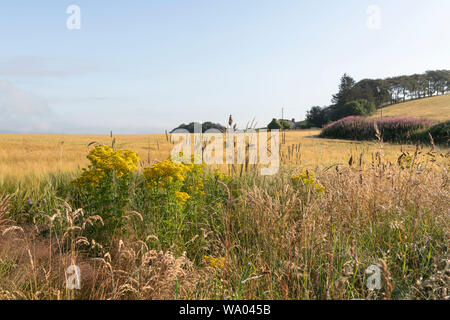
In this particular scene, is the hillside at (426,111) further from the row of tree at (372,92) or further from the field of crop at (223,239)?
the field of crop at (223,239)

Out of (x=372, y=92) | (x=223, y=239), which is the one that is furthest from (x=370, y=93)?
(x=223, y=239)

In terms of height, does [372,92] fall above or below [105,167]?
above

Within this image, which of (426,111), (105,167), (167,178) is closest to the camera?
(167,178)

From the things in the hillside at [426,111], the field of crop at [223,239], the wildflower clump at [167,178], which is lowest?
the field of crop at [223,239]

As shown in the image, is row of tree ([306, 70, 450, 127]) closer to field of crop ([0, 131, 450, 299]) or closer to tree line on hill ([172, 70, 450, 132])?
tree line on hill ([172, 70, 450, 132])

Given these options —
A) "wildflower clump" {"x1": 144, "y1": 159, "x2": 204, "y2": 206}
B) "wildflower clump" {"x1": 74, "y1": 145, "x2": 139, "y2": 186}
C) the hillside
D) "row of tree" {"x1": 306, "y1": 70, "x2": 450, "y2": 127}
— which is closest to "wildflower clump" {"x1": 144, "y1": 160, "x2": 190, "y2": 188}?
"wildflower clump" {"x1": 144, "y1": 159, "x2": 204, "y2": 206}

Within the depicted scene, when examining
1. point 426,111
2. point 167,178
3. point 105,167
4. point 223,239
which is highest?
point 426,111

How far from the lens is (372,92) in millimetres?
53406

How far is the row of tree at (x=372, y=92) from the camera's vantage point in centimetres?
4291

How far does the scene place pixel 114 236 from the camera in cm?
365

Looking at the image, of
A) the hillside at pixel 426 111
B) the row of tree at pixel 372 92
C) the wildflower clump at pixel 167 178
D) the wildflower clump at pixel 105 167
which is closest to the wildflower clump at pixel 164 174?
the wildflower clump at pixel 167 178

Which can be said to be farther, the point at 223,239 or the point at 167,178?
the point at 223,239

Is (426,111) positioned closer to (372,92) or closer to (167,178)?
(372,92)
